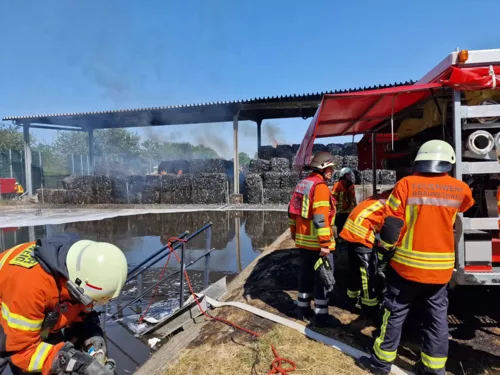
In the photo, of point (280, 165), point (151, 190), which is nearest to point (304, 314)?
point (280, 165)

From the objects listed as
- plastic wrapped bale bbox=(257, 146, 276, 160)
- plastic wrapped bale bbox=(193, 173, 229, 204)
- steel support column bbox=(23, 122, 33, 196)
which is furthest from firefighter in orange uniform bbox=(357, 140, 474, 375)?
steel support column bbox=(23, 122, 33, 196)

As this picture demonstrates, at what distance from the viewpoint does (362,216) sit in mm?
3191

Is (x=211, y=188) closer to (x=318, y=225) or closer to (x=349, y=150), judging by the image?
(x=349, y=150)

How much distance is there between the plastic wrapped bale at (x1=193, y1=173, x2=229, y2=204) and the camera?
53.7ft

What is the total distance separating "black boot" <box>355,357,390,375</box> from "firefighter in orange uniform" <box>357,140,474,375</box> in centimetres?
3

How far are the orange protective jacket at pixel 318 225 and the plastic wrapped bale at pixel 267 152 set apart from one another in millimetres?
13561

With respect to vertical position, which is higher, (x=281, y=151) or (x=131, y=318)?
(x=281, y=151)

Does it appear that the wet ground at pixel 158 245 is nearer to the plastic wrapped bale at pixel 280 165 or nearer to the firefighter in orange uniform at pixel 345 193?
the firefighter in orange uniform at pixel 345 193

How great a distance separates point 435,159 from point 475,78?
0.77m

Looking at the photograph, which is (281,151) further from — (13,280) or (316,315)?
(13,280)

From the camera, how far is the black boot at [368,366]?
2.54m

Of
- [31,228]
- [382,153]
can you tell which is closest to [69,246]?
[382,153]

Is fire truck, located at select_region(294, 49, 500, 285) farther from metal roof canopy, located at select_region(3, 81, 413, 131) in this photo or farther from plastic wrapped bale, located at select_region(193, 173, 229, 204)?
plastic wrapped bale, located at select_region(193, 173, 229, 204)

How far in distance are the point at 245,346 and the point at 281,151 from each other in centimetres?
1428
